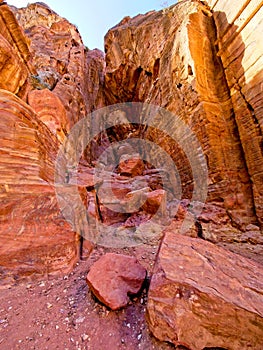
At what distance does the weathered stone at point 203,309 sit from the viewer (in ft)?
5.55

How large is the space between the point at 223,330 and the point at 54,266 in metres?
2.73

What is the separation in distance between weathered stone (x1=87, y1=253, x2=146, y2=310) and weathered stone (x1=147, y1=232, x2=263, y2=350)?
0.49 m

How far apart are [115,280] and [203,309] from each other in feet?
3.84

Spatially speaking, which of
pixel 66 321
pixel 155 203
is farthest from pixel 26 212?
pixel 155 203

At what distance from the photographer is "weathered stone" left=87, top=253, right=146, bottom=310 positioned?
7.10 ft

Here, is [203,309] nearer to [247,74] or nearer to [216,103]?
[216,103]

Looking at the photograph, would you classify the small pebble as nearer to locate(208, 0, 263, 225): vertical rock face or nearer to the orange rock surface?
the orange rock surface

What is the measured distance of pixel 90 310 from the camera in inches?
86.0

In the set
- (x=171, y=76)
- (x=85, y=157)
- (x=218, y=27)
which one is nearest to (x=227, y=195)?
(x=171, y=76)

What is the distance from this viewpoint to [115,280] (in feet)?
7.73

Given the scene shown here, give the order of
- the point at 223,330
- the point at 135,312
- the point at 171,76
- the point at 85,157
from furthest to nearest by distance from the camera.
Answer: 1. the point at 85,157
2. the point at 171,76
3. the point at 135,312
4. the point at 223,330

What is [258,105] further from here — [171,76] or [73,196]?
[73,196]

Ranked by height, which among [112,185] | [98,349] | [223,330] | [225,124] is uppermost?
[225,124]

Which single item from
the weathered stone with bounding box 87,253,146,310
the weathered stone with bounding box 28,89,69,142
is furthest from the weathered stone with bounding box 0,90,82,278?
the weathered stone with bounding box 28,89,69,142
